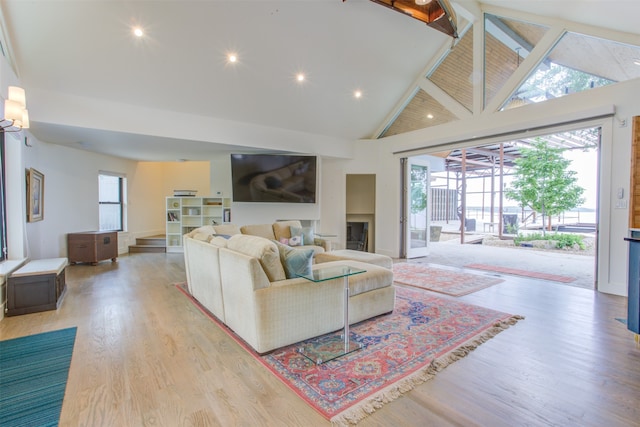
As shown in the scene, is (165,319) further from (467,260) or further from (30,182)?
(467,260)

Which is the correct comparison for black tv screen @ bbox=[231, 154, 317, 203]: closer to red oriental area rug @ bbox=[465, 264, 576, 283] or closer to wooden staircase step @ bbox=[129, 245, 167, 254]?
wooden staircase step @ bbox=[129, 245, 167, 254]

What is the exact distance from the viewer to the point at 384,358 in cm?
229

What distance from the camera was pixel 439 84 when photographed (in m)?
5.84

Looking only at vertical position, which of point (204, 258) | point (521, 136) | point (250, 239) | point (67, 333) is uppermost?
point (521, 136)

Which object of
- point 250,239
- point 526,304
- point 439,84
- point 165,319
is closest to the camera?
point 250,239

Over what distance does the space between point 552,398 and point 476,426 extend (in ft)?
2.09

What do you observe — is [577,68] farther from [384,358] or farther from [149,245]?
[149,245]

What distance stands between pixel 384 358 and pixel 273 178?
4686 mm

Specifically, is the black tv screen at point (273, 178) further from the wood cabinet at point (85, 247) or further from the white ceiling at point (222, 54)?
the wood cabinet at point (85, 247)

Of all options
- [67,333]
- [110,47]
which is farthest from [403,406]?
[110,47]

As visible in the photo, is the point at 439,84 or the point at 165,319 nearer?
the point at 165,319

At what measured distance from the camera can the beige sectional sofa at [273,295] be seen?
2.32 m

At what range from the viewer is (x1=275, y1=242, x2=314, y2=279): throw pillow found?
2.45m

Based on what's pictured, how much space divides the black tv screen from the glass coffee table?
4087 mm
